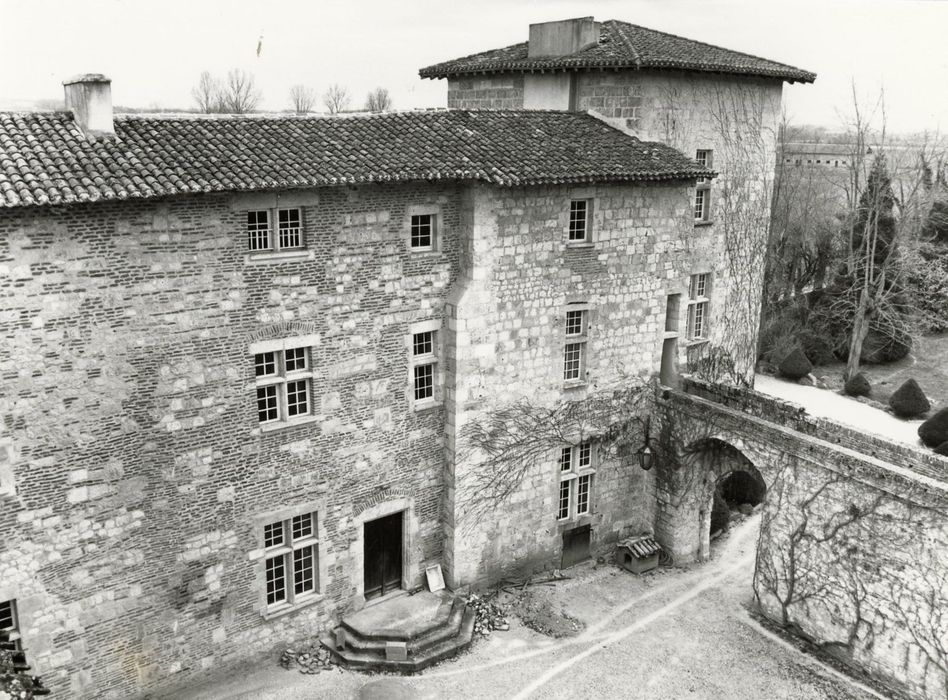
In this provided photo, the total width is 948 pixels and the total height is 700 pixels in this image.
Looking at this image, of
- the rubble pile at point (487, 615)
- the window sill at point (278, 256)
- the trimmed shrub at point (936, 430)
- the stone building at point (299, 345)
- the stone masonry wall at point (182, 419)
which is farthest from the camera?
the trimmed shrub at point (936, 430)

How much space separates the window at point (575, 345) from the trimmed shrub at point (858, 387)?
21.2m

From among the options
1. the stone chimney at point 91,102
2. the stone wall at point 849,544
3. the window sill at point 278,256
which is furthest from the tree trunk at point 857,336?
the stone chimney at point 91,102

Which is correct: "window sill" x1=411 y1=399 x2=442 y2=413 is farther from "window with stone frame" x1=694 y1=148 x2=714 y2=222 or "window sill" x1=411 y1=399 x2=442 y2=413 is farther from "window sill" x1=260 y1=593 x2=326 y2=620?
"window with stone frame" x1=694 y1=148 x2=714 y2=222

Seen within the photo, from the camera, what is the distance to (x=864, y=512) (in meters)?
17.5

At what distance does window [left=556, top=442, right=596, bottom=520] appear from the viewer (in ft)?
72.1

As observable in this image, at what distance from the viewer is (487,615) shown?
65.6 feet

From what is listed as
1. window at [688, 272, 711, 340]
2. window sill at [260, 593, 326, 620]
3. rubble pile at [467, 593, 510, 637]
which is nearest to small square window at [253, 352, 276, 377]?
window sill at [260, 593, 326, 620]

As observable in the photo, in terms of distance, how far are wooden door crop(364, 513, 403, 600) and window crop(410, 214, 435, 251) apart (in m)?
6.29

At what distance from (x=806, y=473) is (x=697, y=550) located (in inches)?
235

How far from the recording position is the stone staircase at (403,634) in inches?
707

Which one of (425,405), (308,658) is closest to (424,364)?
(425,405)

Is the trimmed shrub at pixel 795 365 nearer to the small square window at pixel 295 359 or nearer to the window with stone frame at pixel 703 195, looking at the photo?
the window with stone frame at pixel 703 195

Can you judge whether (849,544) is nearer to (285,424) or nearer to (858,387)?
(285,424)

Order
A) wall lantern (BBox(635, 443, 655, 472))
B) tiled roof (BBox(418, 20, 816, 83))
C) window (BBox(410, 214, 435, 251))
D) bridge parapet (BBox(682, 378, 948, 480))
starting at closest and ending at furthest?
1. bridge parapet (BBox(682, 378, 948, 480))
2. window (BBox(410, 214, 435, 251))
3. tiled roof (BBox(418, 20, 816, 83))
4. wall lantern (BBox(635, 443, 655, 472))
